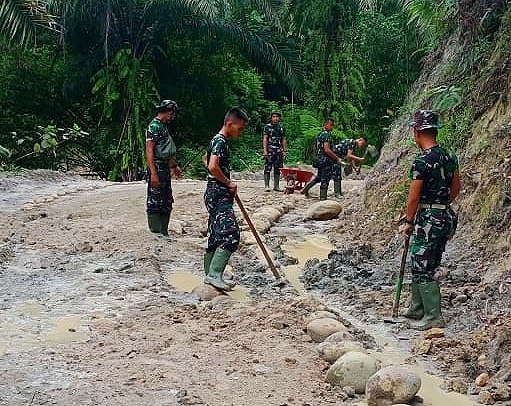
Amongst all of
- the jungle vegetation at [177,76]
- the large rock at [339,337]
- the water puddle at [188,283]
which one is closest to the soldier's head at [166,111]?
the water puddle at [188,283]

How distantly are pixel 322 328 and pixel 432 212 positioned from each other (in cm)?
123

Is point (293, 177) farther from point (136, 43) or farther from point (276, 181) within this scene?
point (136, 43)

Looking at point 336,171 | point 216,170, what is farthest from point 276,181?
point 216,170

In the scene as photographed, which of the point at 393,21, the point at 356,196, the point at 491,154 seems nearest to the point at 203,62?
the point at 393,21

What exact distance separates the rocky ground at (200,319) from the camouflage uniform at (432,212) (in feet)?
1.73

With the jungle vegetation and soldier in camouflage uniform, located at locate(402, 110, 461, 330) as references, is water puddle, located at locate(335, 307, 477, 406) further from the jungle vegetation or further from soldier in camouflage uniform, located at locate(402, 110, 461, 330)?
the jungle vegetation

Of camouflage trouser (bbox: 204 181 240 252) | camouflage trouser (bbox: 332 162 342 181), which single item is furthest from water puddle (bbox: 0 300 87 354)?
camouflage trouser (bbox: 332 162 342 181)

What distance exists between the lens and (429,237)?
5.55 m

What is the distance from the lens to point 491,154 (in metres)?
7.86

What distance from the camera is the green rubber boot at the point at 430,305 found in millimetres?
5594

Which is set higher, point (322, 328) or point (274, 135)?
point (274, 135)

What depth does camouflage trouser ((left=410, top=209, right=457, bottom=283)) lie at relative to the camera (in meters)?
5.54

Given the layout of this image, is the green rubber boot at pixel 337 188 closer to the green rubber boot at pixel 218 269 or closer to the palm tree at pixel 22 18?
the palm tree at pixel 22 18

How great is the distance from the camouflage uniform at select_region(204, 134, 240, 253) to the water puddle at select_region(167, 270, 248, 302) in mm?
425
